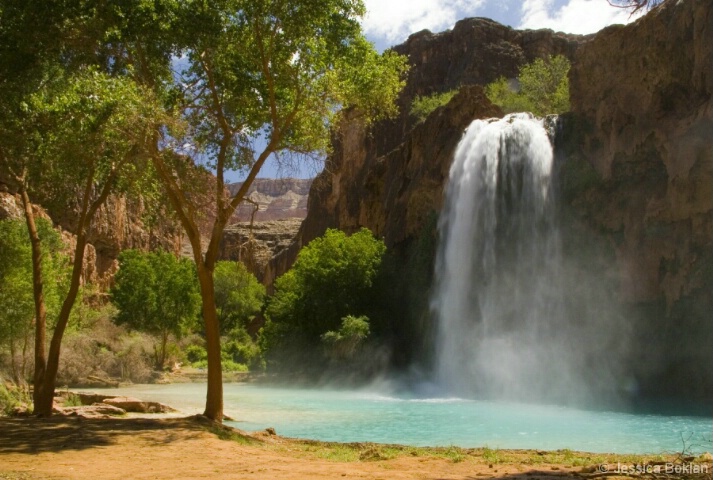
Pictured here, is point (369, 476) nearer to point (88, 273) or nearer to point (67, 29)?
point (67, 29)

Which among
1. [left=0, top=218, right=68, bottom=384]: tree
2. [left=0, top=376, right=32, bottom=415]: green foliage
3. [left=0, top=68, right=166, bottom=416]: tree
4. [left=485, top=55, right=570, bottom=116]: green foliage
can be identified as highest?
[left=485, top=55, right=570, bottom=116]: green foliage

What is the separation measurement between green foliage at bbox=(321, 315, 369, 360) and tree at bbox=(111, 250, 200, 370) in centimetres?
1328

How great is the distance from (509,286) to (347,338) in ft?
29.7

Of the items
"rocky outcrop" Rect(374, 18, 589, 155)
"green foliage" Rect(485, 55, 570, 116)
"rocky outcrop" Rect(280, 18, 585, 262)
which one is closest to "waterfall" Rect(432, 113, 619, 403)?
"rocky outcrop" Rect(280, 18, 585, 262)

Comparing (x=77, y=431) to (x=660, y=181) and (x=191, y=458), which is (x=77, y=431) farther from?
(x=660, y=181)

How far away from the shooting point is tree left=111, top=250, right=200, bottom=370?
4288 centimetres

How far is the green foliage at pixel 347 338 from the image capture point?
32875 mm

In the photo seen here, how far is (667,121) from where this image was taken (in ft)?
81.1

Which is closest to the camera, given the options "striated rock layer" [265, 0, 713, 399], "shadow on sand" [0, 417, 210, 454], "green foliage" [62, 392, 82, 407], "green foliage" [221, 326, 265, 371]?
"shadow on sand" [0, 417, 210, 454]

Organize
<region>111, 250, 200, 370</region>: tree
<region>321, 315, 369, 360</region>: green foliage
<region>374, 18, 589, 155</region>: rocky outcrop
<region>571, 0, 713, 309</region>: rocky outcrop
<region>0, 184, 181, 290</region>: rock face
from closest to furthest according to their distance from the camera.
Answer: <region>571, 0, 713, 309</region>: rocky outcrop < <region>321, 315, 369, 360</region>: green foliage < <region>111, 250, 200, 370</region>: tree < <region>0, 184, 181, 290</region>: rock face < <region>374, 18, 589, 155</region>: rocky outcrop

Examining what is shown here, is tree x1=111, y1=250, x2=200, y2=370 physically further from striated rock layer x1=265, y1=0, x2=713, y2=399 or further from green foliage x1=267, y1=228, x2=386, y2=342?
striated rock layer x1=265, y1=0, x2=713, y2=399

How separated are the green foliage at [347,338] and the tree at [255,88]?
793 inches

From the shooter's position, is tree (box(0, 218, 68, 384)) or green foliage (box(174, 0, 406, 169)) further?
tree (box(0, 218, 68, 384))

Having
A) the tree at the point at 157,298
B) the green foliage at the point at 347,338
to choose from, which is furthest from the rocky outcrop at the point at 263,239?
the green foliage at the point at 347,338
